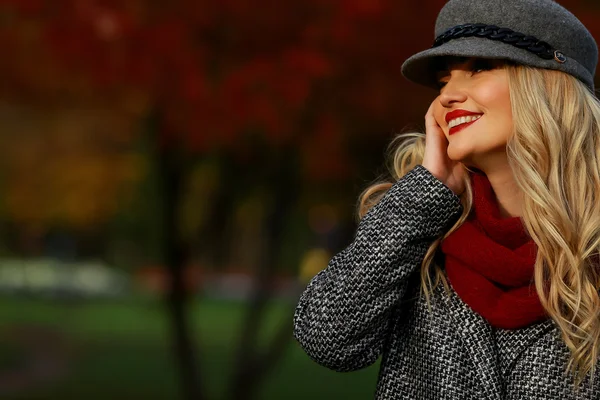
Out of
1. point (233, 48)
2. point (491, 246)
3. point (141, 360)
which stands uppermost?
point (491, 246)

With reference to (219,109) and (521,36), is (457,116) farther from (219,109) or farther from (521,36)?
(219,109)

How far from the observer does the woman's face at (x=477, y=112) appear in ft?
6.68

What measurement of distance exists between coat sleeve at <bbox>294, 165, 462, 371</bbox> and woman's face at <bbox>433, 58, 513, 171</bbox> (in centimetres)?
10

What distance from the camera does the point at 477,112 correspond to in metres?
2.06

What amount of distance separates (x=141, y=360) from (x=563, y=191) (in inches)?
423

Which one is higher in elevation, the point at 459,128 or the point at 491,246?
the point at 459,128

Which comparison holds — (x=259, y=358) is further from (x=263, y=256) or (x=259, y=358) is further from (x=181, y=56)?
(x=181, y=56)

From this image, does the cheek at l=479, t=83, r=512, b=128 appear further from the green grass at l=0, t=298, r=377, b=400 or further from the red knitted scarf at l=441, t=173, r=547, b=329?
the green grass at l=0, t=298, r=377, b=400

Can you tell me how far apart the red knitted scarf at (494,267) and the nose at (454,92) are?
0.76 feet

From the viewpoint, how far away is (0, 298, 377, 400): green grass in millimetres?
9938

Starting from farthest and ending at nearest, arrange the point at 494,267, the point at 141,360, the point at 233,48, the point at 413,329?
the point at 141,360, the point at 233,48, the point at 413,329, the point at 494,267

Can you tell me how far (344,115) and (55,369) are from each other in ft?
25.3

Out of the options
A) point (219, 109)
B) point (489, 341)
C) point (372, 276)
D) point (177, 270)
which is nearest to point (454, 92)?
point (372, 276)

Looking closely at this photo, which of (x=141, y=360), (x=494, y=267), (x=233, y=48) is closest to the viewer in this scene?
(x=494, y=267)
